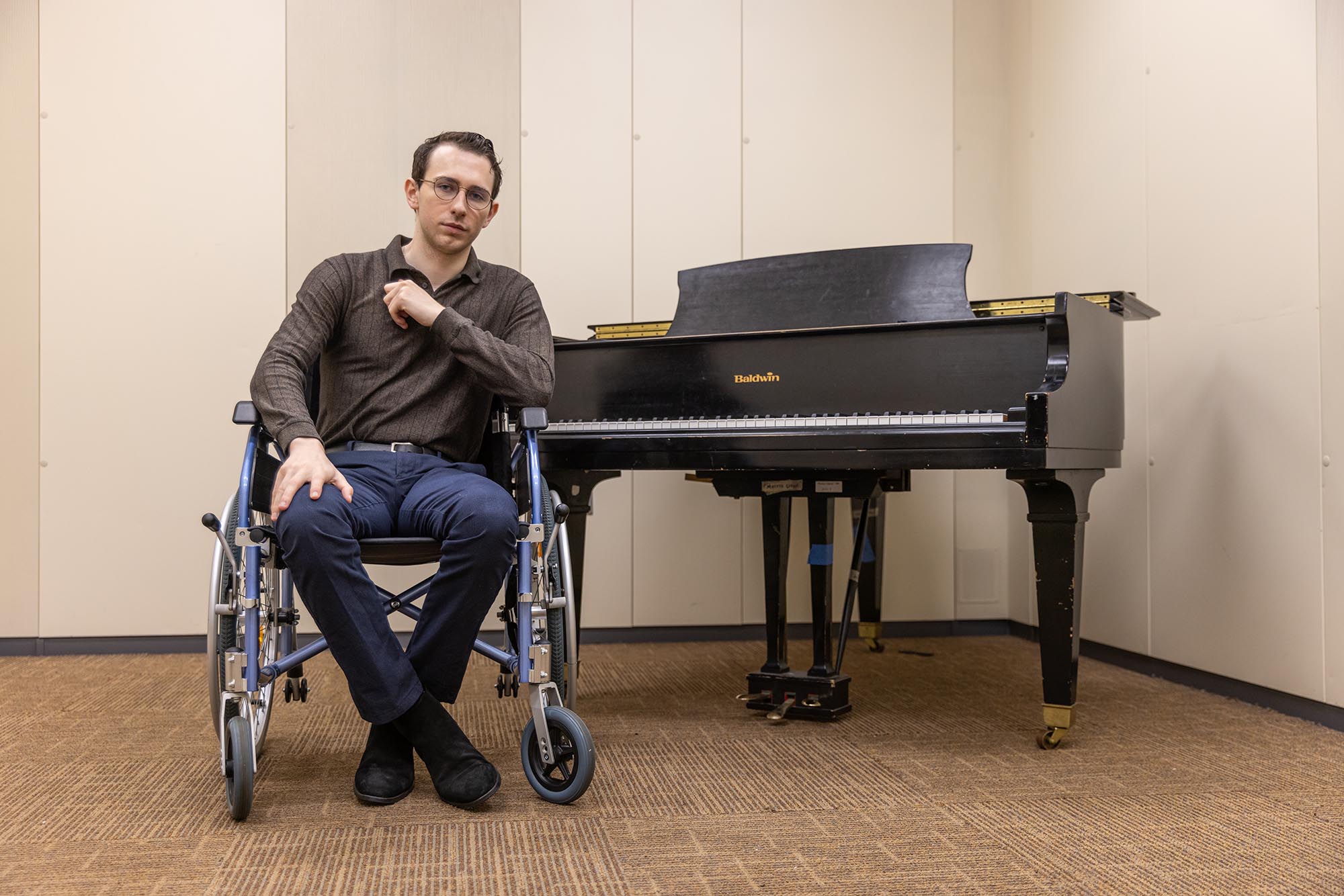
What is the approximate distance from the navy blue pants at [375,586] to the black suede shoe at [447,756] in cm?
4

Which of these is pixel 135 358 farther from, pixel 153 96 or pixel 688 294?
pixel 688 294

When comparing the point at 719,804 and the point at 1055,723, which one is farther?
the point at 1055,723

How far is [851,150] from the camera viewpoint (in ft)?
13.1

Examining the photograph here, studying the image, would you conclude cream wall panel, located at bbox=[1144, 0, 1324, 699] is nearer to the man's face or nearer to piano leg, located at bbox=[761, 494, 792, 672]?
piano leg, located at bbox=[761, 494, 792, 672]

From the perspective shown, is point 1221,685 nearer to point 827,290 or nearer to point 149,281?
point 827,290

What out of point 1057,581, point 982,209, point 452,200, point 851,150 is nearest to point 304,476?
point 452,200

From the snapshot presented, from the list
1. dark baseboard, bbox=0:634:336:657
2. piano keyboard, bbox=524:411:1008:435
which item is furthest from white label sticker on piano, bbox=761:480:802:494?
dark baseboard, bbox=0:634:336:657

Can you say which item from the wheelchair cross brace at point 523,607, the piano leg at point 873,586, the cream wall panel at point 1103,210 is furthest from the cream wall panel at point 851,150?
the wheelchair cross brace at point 523,607

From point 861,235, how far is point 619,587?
148 centimetres

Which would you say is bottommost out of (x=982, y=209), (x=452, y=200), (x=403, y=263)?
(x=403, y=263)

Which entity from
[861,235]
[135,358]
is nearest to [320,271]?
[135,358]

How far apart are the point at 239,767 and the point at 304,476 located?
484mm

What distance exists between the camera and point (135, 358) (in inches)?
145

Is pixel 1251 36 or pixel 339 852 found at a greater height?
pixel 1251 36
